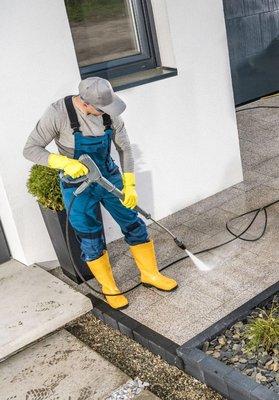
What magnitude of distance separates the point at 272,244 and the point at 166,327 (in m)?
1.35

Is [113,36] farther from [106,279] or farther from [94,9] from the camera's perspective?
[106,279]

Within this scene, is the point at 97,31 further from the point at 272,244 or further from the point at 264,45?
the point at 264,45

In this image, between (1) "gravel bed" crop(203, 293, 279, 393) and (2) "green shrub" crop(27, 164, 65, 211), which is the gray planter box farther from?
(1) "gravel bed" crop(203, 293, 279, 393)

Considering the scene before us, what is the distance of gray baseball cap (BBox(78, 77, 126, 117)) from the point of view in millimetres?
3467

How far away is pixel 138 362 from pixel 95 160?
55.2 inches

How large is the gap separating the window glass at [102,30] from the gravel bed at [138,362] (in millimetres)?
2374

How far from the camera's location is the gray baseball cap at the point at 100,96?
3467 mm

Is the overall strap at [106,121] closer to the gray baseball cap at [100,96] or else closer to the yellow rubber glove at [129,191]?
the gray baseball cap at [100,96]

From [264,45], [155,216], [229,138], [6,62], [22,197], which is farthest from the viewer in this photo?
[264,45]

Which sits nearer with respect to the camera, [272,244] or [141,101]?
[272,244]

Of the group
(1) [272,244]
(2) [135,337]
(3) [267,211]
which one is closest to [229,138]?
(3) [267,211]

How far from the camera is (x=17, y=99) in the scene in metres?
4.40

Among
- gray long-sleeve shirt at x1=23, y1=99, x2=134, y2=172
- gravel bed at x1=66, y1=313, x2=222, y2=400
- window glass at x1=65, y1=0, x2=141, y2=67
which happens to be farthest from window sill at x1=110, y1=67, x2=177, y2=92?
gravel bed at x1=66, y1=313, x2=222, y2=400

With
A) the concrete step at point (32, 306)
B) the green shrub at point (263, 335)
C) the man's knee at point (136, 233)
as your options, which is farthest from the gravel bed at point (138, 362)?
the man's knee at point (136, 233)
